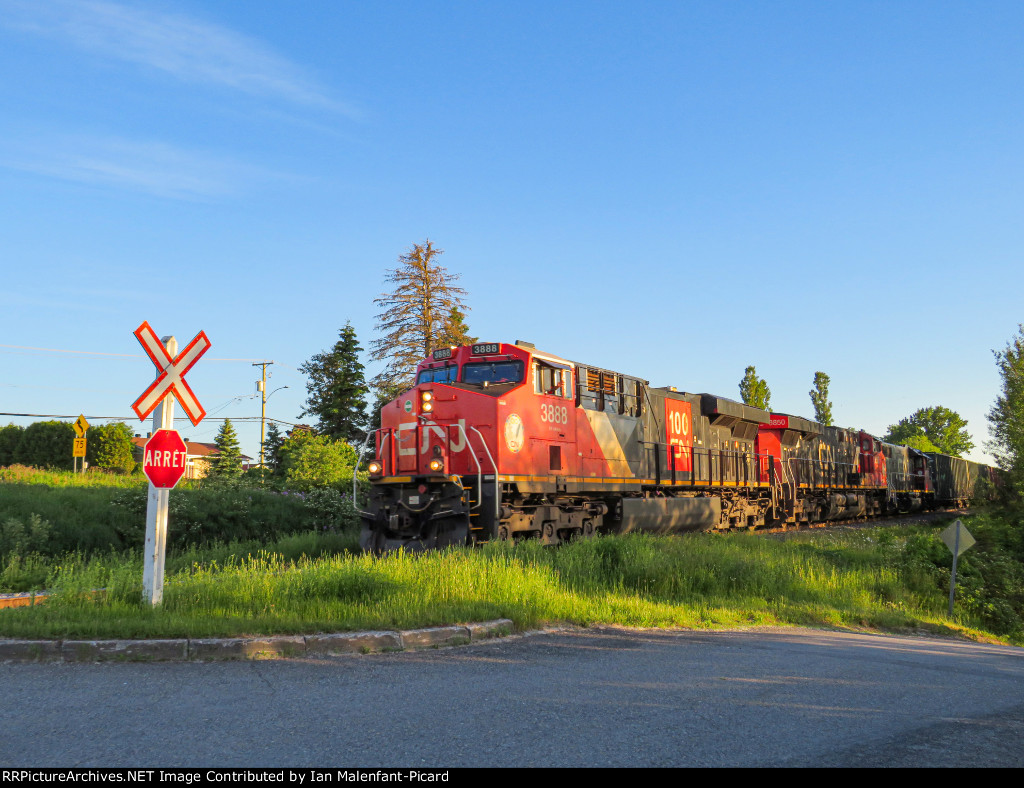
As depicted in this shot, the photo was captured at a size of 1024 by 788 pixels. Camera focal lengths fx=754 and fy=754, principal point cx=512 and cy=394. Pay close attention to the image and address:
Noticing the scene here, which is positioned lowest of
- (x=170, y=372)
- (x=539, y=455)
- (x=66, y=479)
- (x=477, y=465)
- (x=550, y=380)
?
(x=66, y=479)

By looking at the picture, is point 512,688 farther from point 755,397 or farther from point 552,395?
point 755,397

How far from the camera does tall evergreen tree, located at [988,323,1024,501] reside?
82.5 feet

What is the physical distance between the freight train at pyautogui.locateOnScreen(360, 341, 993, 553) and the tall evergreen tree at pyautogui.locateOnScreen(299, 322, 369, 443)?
21.8 m

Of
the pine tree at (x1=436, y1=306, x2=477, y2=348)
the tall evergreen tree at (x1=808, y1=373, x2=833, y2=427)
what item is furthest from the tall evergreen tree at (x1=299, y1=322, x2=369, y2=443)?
the tall evergreen tree at (x1=808, y1=373, x2=833, y2=427)

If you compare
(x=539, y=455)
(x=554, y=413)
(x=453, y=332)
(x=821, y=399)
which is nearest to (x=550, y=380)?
(x=554, y=413)

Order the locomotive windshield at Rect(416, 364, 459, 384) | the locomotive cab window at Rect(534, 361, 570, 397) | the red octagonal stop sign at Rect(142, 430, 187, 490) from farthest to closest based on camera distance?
1. the locomotive windshield at Rect(416, 364, 459, 384)
2. the locomotive cab window at Rect(534, 361, 570, 397)
3. the red octagonal stop sign at Rect(142, 430, 187, 490)

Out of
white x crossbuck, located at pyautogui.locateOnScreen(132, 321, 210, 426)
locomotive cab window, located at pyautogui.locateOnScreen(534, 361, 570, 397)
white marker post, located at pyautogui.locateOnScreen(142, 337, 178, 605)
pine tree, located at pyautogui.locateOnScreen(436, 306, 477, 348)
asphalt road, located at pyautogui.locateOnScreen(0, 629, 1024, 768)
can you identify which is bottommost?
asphalt road, located at pyautogui.locateOnScreen(0, 629, 1024, 768)

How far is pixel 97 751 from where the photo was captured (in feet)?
14.2

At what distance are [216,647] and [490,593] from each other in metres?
3.52

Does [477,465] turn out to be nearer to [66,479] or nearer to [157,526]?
[157,526]

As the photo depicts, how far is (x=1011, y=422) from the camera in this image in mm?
26906

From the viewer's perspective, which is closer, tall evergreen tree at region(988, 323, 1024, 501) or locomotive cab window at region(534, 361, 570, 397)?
locomotive cab window at region(534, 361, 570, 397)

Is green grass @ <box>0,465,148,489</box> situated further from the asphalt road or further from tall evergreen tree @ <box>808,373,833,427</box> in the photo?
tall evergreen tree @ <box>808,373,833,427</box>

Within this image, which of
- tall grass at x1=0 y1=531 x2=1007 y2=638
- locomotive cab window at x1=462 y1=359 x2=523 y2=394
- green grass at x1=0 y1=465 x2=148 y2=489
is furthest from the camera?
green grass at x1=0 y1=465 x2=148 y2=489
